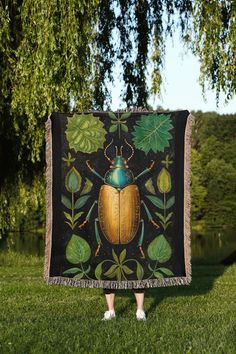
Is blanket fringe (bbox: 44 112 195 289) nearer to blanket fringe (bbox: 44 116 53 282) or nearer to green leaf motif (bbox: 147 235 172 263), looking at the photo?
blanket fringe (bbox: 44 116 53 282)

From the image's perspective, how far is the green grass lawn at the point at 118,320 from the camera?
243 inches

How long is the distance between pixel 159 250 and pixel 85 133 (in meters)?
1.58

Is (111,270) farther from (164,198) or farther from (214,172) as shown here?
(214,172)

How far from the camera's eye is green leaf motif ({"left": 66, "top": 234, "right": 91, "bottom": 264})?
27.3ft

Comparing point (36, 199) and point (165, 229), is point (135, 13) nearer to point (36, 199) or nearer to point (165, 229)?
point (36, 199)

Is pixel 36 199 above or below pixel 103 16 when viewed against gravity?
below

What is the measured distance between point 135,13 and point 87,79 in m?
2.94

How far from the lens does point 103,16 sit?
13352 mm

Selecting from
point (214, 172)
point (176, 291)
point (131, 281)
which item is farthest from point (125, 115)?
point (214, 172)

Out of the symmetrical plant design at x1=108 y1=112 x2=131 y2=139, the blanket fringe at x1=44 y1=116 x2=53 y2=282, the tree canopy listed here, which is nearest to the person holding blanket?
the blanket fringe at x1=44 y1=116 x2=53 y2=282

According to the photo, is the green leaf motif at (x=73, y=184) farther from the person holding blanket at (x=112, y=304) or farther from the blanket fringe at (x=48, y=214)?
the person holding blanket at (x=112, y=304)

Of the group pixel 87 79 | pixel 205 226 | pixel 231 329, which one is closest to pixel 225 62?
pixel 87 79

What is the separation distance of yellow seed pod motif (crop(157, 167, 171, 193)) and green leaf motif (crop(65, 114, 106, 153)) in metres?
0.76

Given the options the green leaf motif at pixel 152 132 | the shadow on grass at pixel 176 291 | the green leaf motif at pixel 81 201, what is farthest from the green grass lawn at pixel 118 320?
the green leaf motif at pixel 152 132
